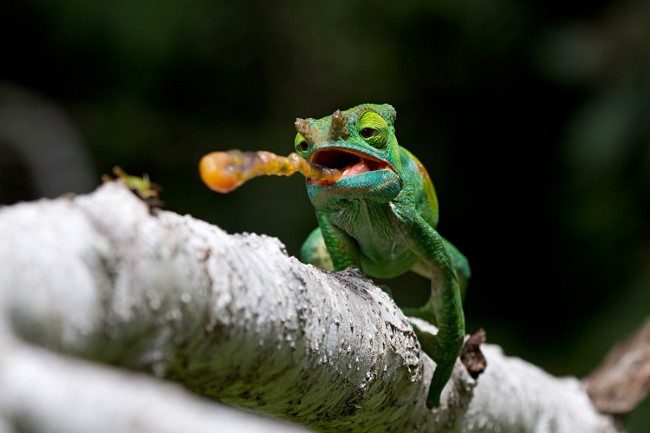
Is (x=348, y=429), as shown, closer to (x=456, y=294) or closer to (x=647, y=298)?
(x=456, y=294)

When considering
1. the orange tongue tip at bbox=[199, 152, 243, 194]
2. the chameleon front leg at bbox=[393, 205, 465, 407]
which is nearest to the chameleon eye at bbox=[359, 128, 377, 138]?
the chameleon front leg at bbox=[393, 205, 465, 407]

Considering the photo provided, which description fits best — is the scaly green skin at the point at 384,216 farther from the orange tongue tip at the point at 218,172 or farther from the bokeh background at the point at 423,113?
the bokeh background at the point at 423,113

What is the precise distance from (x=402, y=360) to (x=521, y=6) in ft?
12.7

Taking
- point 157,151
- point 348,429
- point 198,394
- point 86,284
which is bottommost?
point 157,151

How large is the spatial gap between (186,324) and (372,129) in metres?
0.71

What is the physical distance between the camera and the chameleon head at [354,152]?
1.78 meters

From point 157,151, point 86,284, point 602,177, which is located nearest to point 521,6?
point 602,177

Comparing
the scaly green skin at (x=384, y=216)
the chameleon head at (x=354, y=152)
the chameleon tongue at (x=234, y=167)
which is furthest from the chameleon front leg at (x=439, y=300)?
the chameleon tongue at (x=234, y=167)

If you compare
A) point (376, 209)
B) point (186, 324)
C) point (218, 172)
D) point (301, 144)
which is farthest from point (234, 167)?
point (376, 209)

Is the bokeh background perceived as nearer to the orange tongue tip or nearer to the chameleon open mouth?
the chameleon open mouth

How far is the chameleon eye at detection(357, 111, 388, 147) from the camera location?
1812 mm

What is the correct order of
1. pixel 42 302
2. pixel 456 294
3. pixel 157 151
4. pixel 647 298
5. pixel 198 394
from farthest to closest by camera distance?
pixel 157 151
pixel 647 298
pixel 456 294
pixel 198 394
pixel 42 302

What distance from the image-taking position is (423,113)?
5.56m

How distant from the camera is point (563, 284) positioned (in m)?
5.37
